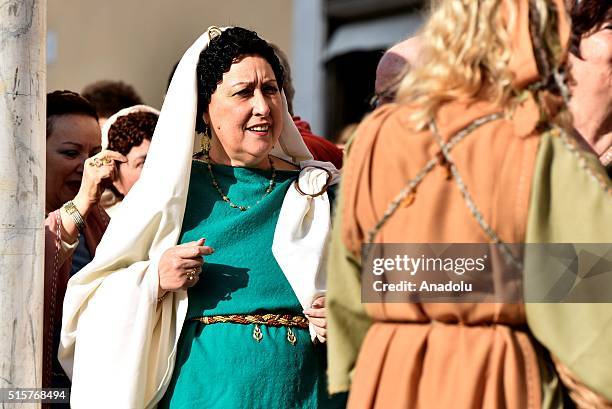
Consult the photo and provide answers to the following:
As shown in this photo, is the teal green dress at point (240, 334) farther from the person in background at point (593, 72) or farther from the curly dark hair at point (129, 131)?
the person in background at point (593, 72)

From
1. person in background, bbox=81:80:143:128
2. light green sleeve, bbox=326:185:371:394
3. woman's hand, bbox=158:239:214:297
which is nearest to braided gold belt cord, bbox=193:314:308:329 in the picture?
Answer: woman's hand, bbox=158:239:214:297

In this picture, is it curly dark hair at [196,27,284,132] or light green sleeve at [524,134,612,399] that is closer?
light green sleeve at [524,134,612,399]

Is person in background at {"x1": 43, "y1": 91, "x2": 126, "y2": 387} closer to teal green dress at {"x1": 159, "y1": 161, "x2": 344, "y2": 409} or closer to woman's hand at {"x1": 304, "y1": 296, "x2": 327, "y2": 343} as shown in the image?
teal green dress at {"x1": 159, "y1": 161, "x2": 344, "y2": 409}

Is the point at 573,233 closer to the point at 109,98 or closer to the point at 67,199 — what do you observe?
the point at 67,199

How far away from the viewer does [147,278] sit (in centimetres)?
333

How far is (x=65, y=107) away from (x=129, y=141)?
0.98ft

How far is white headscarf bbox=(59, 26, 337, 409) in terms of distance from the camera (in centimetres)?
332

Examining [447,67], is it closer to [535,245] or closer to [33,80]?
[535,245]

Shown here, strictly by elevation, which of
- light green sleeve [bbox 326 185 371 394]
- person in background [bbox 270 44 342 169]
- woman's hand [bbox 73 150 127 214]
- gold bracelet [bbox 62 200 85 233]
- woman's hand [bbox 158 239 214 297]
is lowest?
light green sleeve [bbox 326 185 371 394]

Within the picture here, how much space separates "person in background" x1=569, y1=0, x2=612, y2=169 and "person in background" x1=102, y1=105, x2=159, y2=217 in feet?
7.34

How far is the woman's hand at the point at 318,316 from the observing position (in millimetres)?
3254

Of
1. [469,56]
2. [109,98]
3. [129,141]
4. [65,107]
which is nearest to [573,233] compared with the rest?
[469,56]

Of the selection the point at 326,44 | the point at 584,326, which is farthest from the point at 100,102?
the point at 326,44

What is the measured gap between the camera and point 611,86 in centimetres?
249
